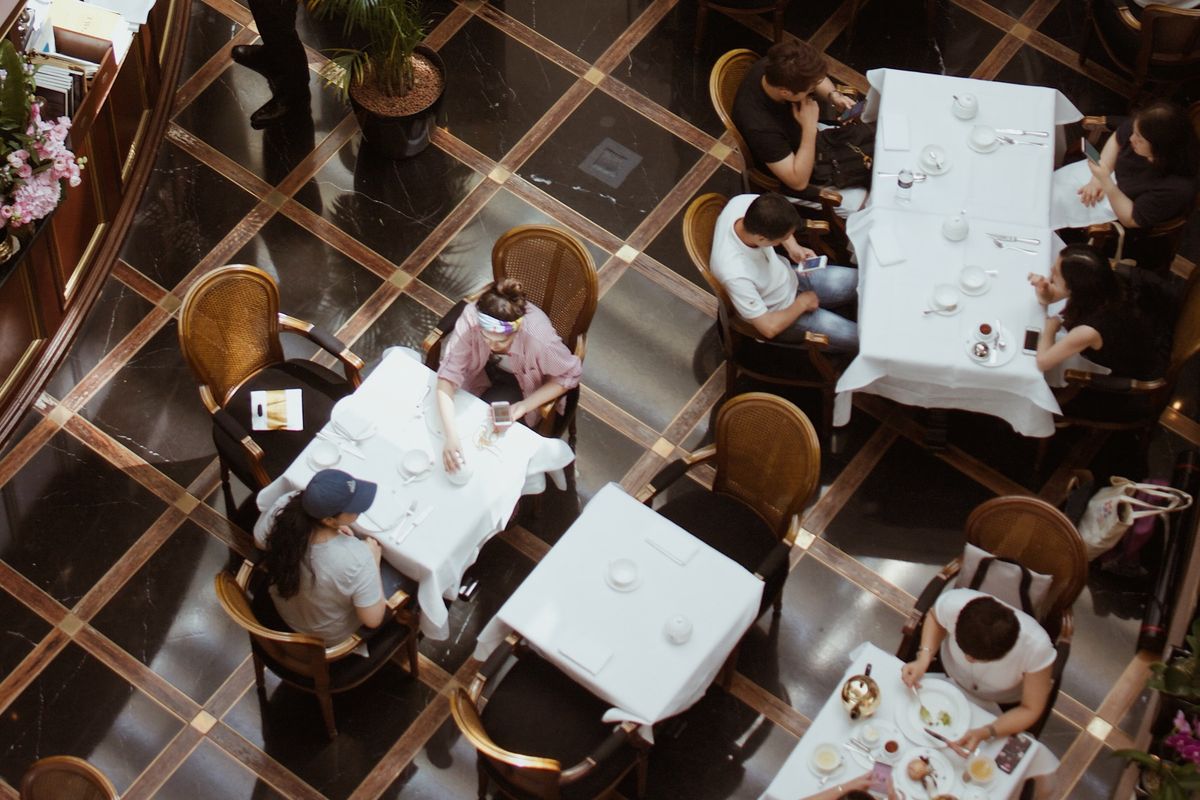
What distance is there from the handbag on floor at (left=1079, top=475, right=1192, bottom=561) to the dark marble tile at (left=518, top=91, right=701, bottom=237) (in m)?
2.50

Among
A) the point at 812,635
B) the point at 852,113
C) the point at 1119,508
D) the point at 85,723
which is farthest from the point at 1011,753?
the point at 85,723

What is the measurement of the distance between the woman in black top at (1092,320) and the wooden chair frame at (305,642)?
2665 mm

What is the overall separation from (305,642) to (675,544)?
1.37 m

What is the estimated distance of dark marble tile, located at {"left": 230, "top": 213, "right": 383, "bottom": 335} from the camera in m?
6.70

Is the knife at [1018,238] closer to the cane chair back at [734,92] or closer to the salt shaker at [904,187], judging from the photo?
the salt shaker at [904,187]

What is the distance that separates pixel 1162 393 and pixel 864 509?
130 centimetres

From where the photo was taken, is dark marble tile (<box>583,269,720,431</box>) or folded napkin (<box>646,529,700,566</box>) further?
dark marble tile (<box>583,269,720,431</box>)

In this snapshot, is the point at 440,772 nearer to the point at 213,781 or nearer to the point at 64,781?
the point at 213,781

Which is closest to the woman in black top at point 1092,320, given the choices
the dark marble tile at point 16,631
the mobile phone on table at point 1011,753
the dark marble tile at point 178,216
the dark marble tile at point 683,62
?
the mobile phone on table at point 1011,753

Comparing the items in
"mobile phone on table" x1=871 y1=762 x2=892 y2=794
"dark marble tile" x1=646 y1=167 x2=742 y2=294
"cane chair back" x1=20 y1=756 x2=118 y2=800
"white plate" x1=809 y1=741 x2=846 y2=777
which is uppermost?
"dark marble tile" x1=646 y1=167 x2=742 y2=294

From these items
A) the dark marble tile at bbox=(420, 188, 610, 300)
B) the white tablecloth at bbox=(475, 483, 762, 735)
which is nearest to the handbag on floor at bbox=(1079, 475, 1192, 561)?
the white tablecloth at bbox=(475, 483, 762, 735)

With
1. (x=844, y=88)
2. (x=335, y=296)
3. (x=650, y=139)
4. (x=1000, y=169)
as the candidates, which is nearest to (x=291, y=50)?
(x=335, y=296)

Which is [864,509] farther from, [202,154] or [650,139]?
[202,154]

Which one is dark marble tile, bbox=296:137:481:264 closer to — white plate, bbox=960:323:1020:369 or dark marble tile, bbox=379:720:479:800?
dark marble tile, bbox=379:720:479:800
